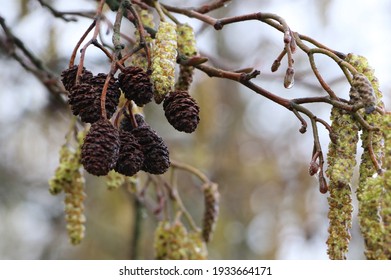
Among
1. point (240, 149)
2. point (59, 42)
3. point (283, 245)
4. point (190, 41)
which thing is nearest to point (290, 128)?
point (240, 149)

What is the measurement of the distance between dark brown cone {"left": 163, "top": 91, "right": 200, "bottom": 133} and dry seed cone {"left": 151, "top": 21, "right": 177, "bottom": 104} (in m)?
0.02

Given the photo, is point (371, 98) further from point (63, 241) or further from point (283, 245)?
point (283, 245)

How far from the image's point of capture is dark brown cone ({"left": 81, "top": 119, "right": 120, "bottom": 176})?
119 cm

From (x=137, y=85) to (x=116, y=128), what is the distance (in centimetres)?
10

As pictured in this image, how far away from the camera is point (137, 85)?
1.27 metres

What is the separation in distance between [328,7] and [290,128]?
1260 millimetres

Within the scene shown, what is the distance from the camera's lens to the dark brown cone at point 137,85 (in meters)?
1.27

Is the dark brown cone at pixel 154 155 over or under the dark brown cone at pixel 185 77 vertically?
under

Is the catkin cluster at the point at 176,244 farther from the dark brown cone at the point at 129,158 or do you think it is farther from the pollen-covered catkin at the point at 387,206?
the pollen-covered catkin at the point at 387,206

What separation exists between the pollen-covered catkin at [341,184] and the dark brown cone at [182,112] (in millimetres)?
293

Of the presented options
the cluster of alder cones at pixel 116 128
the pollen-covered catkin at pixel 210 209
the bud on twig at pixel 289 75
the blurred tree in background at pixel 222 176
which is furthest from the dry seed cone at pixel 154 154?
the blurred tree in background at pixel 222 176

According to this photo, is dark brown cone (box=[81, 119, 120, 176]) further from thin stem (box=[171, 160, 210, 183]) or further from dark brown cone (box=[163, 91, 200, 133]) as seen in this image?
thin stem (box=[171, 160, 210, 183])

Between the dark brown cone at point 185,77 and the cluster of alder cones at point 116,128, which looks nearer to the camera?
the cluster of alder cones at point 116,128

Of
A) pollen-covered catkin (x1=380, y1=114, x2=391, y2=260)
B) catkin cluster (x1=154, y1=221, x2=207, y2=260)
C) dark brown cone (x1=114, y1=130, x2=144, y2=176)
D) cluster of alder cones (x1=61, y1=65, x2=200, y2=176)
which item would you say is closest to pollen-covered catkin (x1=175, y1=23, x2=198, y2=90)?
cluster of alder cones (x1=61, y1=65, x2=200, y2=176)
